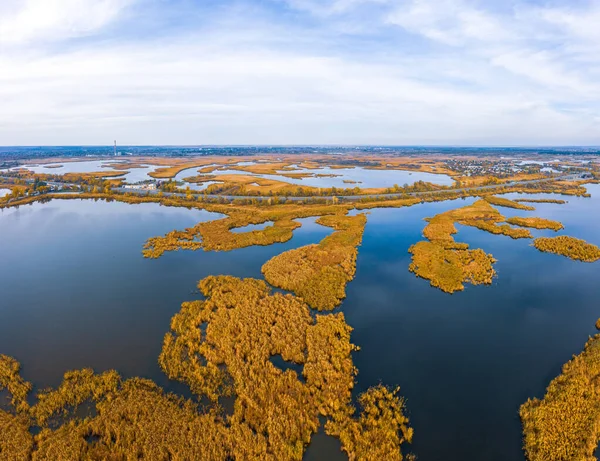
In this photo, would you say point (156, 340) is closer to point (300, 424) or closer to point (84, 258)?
point (300, 424)

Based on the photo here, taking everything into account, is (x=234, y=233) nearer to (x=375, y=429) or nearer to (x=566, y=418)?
(x=375, y=429)

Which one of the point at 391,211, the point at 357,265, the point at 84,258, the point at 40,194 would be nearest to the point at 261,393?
the point at 357,265

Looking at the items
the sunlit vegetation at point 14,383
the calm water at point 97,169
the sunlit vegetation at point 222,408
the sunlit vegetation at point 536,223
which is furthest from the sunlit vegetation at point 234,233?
the calm water at point 97,169

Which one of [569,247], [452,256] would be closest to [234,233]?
[452,256]

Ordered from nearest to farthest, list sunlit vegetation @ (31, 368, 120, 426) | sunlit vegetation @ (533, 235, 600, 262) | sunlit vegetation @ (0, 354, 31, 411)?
1. sunlit vegetation @ (31, 368, 120, 426)
2. sunlit vegetation @ (0, 354, 31, 411)
3. sunlit vegetation @ (533, 235, 600, 262)

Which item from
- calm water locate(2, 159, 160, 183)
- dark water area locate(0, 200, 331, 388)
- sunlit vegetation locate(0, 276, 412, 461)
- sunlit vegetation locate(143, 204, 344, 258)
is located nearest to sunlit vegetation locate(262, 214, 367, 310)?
dark water area locate(0, 200, 331, 388)

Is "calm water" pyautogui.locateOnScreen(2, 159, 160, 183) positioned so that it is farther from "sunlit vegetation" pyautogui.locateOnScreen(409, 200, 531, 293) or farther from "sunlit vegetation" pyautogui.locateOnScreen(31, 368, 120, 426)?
"sunlit vegetation" pyautogui.locateOnScreen(31, 368, 120, 426)
